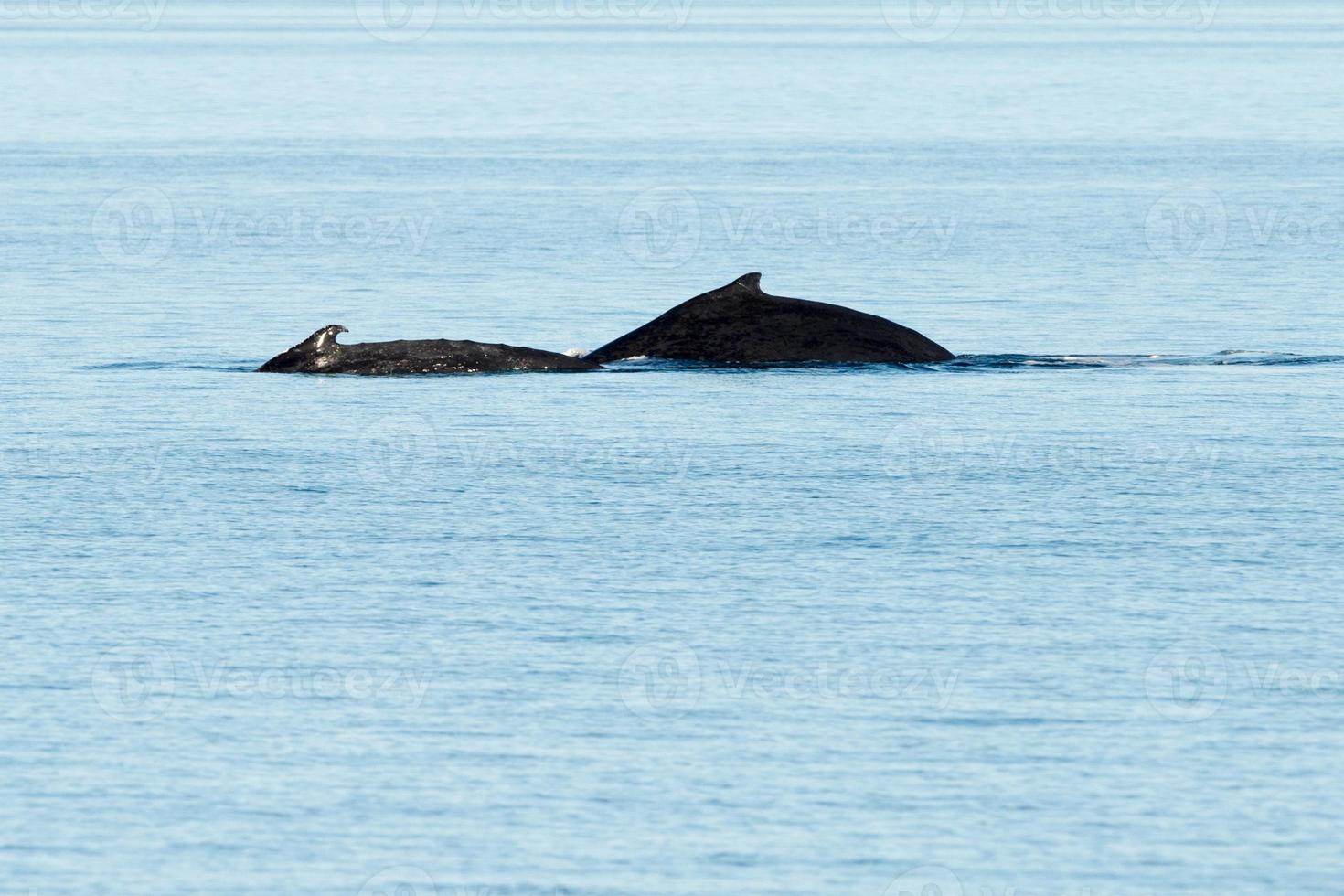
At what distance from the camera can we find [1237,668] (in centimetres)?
1406

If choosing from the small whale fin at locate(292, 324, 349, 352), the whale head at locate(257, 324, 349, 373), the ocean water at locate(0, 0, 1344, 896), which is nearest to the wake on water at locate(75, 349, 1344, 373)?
the ocean water at locate(0, 0, 1344, 896)

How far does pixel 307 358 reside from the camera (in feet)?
90.1

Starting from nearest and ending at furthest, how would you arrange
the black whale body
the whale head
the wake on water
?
the whale head < the wake on water < the black whale body

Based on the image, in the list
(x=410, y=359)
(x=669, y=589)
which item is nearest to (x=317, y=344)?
(x=410, y=359)

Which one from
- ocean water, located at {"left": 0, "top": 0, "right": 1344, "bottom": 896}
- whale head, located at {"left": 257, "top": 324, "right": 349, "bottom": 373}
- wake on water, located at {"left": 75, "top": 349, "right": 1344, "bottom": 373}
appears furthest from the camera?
wake on water, located at {"left": 75, "top": 349, "right": 1344, "bottom": 373}

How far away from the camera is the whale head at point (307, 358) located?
27438mm

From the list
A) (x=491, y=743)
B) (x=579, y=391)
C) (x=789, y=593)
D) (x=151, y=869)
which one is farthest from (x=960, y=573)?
(x=579, y=391)

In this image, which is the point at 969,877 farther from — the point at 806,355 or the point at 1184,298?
the point at 1184,298

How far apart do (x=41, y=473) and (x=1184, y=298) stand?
20.1 meters

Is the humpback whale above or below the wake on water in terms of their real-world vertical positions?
above

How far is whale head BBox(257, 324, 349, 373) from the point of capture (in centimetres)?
2744

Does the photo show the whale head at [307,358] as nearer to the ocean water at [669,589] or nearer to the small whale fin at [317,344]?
the small whale fin at [317,344]

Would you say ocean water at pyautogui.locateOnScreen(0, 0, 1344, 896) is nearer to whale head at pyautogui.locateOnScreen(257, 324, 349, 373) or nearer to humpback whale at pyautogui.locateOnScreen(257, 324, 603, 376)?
humpback whale at pyautogui.locateOnScreen(257, 324, 603, 376)

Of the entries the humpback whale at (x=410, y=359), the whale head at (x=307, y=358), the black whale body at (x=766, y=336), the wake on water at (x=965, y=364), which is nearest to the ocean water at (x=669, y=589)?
the wake on water at (x=965, y=364)
